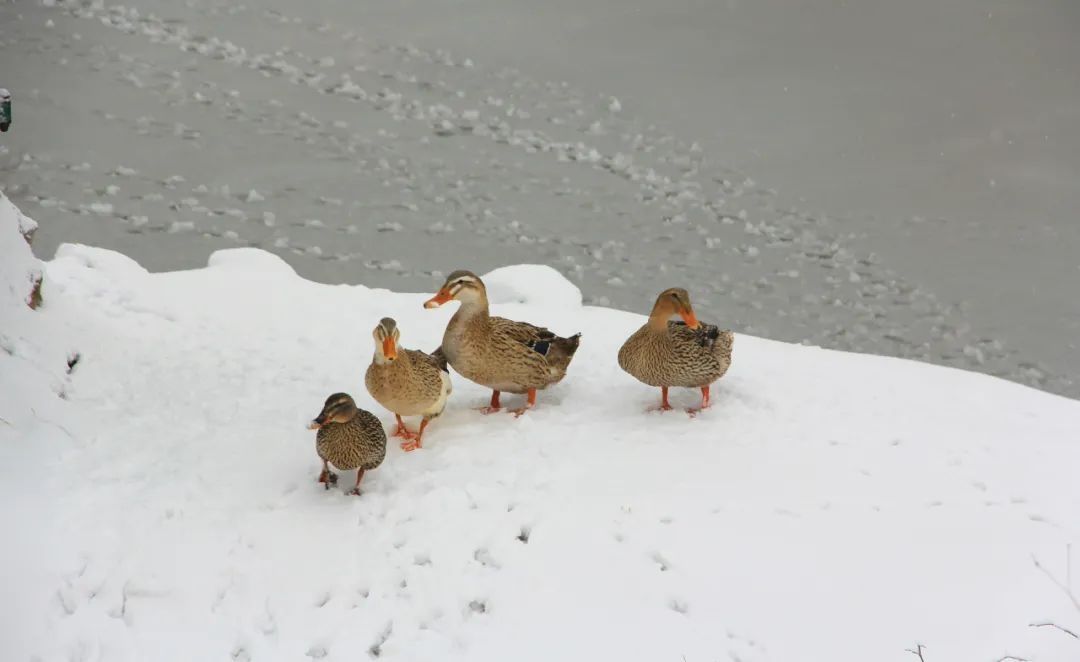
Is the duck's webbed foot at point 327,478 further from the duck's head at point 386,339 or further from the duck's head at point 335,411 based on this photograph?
the duck's head at point 386,339

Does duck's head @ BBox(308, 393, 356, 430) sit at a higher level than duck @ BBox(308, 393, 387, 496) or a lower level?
higher

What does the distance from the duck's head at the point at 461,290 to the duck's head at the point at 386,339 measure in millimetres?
692

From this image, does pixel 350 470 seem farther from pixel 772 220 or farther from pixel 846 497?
pixel 772 220

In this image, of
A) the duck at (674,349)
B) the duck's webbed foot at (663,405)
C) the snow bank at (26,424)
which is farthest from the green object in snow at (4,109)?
the duck's webbed foot at (663,405)

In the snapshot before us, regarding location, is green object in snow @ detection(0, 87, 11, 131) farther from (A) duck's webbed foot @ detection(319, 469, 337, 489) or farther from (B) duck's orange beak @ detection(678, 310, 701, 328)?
(B) duck's orange beak @ detection(678, 310, 701, 328)

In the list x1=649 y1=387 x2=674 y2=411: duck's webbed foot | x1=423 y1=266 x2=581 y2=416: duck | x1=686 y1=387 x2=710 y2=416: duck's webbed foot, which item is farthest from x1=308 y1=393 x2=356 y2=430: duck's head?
x1=686 y1=387 x2=710 y2=416: duck's webbed foot

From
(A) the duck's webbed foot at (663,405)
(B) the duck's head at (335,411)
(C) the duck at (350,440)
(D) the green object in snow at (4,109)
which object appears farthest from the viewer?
(A) the duck's webbed foot at (663,405)

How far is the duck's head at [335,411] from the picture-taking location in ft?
19.3

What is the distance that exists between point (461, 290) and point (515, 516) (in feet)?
6.25

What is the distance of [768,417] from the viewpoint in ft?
25.3

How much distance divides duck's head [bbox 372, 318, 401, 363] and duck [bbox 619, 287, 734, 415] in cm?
191

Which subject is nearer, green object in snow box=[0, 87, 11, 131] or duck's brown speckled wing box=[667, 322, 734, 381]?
green object in snow box=[0, 87, 11, 131]

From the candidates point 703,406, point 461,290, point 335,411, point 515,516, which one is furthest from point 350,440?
point 703,406

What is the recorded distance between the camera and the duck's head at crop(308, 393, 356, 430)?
5875 millimetres
